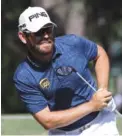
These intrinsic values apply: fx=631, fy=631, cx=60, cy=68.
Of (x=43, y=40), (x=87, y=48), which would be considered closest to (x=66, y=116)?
(x=43, y=40)

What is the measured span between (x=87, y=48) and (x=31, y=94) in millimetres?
557

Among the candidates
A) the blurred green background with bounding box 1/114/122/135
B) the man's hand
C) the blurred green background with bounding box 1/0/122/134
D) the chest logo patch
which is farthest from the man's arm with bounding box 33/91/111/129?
the blurred green background with bounding box 1/0/122/134

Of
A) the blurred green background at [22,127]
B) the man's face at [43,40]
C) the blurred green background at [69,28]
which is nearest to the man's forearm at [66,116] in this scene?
the man's face at [43,40]

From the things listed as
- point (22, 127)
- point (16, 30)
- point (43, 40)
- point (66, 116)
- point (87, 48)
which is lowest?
point (22, 127)

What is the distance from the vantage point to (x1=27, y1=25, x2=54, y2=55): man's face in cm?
406

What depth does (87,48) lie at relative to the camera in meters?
4.47

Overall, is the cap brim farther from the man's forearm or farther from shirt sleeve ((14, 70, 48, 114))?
the man's forearm

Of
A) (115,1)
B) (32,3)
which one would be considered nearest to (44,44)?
(32,3)

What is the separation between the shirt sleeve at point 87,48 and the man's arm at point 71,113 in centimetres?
53

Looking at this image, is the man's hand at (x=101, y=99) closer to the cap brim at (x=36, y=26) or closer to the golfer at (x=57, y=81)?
the golfer at (x=57, y=81)

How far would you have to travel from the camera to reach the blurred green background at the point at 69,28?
915 cm

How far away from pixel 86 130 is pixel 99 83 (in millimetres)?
344

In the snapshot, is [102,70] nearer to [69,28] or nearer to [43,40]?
[43,40]

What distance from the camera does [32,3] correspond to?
357 inches
